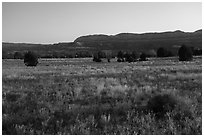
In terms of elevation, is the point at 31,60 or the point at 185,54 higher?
the point at 31,60

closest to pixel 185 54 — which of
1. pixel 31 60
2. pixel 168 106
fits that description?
pixel 31 60

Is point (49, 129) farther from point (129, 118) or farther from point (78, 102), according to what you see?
point (78, 102)

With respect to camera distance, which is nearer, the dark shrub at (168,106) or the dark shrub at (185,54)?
the dark shrub at (168,106)

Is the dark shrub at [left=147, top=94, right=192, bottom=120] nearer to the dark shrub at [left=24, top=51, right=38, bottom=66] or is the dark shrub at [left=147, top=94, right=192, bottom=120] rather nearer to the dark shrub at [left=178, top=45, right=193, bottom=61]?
the dark shrub at [left=24, top=51, right=38, bottom=66]

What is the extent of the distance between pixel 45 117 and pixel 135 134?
2.48 meters

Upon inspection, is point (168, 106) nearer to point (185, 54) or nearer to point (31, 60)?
point (31, 60)

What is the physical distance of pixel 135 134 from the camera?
5707 mm

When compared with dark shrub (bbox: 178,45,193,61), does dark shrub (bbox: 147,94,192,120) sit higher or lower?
higher

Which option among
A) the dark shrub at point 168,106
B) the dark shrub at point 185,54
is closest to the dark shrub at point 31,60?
the dark shrub at point 185,54

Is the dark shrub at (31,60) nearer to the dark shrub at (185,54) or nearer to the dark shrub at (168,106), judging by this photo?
the dark shrub at (185,54)

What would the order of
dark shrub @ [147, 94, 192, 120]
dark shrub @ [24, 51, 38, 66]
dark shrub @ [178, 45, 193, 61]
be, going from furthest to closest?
dark shrub @ [178, 45, 193, 61]
dark shrub @ [24, 51, 38, 66]
dark shrub @ [147, 94, 192, 120]

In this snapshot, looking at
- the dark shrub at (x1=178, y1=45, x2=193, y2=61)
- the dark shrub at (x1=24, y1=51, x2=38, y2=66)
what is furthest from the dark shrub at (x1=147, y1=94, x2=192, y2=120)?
the dark shrub at (x1=178, y1=45, x2=193, y2=61)

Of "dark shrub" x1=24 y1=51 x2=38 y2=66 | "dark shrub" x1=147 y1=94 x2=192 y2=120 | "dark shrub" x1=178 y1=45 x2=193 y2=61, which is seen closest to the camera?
"dark shrub" x1=147 y1=94 x2=192 y2=120

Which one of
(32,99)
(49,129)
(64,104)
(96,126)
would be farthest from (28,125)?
(32,99)
